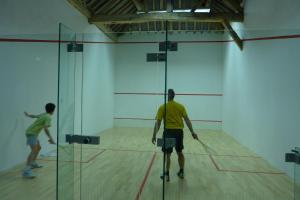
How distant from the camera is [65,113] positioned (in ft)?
5.77

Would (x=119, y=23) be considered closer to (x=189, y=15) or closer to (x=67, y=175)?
(x=189, y=15)

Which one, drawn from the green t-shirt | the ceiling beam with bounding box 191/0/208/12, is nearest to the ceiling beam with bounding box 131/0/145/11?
the ceiling beam with bounding box 191/0/208/12

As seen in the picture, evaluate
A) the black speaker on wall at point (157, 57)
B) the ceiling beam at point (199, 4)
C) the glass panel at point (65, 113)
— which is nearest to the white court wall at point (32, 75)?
the black speaker on wall at point (157, 57)

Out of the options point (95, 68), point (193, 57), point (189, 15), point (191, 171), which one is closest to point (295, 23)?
point (193, 57)

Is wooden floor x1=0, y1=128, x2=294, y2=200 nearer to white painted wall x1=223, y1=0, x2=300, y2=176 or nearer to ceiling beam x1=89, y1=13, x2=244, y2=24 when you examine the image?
white painted wall x1=223, y1=0, x2=300, y2=176

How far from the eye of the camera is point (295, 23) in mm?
3301

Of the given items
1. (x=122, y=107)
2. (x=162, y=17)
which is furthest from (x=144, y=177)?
(x=162, y=17)

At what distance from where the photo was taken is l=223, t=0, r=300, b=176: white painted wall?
336cm

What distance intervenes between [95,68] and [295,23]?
8.69 feet

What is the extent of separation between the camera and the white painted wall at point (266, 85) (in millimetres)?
3359

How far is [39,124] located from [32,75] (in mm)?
738

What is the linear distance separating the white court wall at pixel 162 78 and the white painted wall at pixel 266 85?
369mm

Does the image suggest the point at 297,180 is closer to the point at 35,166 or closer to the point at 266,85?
the point at 266,85

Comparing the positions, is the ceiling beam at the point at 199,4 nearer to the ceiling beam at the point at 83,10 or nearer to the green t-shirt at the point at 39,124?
the ceiling beam at the point at 83,10
